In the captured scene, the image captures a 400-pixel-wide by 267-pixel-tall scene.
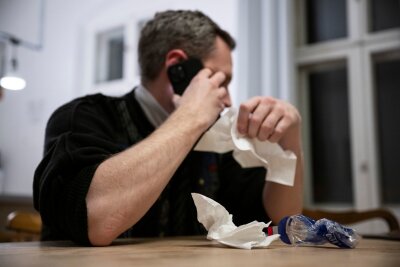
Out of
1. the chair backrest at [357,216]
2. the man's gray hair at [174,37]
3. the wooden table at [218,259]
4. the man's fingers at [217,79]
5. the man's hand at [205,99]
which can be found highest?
the man's gray hair at [174,37]

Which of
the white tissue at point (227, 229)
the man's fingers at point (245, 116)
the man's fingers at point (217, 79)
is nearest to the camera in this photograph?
the white tissue at point (227, 229)

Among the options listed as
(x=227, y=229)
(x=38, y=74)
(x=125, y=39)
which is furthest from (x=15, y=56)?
(x=227, y=229)

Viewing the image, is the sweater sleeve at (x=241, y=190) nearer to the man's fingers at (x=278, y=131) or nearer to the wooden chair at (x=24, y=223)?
the man's fingers at (x=278, y=131)

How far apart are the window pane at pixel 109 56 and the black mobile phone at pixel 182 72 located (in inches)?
110

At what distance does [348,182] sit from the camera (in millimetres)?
2598

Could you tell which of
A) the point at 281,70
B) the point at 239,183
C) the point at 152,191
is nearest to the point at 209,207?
the point at 152,191

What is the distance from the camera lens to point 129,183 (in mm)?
729

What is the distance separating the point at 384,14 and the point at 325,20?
1.14 feet

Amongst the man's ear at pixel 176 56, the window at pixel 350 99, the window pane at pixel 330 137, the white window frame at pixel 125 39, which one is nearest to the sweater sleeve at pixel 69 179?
the man's ear at pixel 176 56

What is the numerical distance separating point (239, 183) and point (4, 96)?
3.78 meters

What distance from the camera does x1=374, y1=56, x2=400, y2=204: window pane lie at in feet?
8.02

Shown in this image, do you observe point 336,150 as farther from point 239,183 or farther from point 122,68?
point 122,68

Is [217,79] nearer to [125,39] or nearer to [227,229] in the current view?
[227,229]

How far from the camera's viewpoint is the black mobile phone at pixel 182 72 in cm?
109
